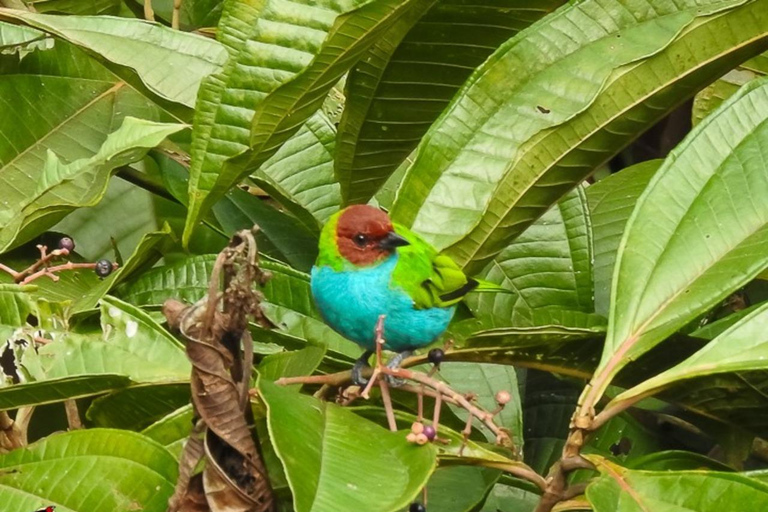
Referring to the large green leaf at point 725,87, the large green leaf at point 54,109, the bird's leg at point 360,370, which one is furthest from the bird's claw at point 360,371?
the large green leaf at point 725,87

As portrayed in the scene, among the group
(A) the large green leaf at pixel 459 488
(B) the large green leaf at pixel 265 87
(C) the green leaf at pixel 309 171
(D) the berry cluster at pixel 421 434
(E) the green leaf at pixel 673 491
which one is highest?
(B) the large green leaf at pixel 265 87

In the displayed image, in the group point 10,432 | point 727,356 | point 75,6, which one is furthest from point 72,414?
point 75,6

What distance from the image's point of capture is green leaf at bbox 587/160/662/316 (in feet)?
7.86

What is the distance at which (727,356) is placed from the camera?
4.86 feet

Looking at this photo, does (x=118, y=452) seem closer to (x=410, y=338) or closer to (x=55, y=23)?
(x=410, y=338)

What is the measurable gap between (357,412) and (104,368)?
0.40 m

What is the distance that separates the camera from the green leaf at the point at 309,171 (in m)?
2.23

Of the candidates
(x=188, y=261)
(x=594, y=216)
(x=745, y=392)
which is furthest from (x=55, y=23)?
(x=745, y=392)

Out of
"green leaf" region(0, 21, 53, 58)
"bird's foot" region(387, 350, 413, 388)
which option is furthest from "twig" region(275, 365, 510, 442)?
"green leaf" region(0, 21, 53, 58)

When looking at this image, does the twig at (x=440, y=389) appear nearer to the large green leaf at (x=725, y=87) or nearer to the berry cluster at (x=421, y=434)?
the berry cluster at (x=421, y=434)

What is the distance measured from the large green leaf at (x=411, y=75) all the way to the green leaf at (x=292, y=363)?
1.50 ft

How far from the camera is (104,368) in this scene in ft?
5.36

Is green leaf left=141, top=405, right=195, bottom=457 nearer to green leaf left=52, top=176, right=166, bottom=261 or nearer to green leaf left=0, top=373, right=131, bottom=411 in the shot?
green leaf left=0, top=373, right=131, bottom=411

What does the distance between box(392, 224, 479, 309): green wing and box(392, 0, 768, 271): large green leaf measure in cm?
27
